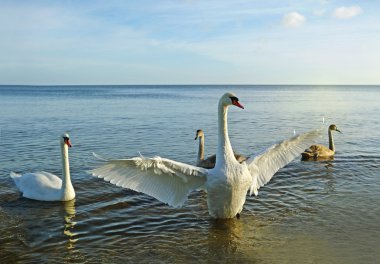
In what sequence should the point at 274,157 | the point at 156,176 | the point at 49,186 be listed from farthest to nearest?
the point at 49,186 < the point at 274,157 < the point at 156,176

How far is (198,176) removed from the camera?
749 centimetres

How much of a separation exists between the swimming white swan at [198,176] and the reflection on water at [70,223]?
1.32 metres

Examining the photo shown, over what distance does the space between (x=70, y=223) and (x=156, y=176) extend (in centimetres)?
217

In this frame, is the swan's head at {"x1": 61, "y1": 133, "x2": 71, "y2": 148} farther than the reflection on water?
Yes

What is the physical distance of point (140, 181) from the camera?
740 centimetres

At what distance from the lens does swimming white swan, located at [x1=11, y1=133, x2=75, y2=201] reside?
973 centimetres

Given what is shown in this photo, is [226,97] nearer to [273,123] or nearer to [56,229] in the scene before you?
[56,229]

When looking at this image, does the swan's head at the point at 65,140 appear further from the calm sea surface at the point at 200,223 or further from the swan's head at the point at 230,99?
the swan's head at the point at 230,99

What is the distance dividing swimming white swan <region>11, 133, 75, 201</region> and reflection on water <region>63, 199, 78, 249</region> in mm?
241

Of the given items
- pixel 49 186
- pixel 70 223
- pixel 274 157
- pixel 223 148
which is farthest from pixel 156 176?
pixel 49 186

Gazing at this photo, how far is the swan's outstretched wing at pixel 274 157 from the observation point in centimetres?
826

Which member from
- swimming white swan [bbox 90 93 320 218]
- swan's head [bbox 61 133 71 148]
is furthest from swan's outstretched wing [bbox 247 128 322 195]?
swan's head [bbox 61 133 71 148]

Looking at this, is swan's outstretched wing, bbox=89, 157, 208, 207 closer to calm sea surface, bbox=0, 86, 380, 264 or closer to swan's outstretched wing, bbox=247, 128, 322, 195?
calm sea surface, bbox=0, 86, 380, 264

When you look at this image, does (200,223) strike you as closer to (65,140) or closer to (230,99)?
(230,99)
